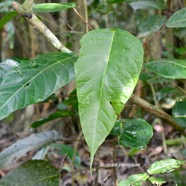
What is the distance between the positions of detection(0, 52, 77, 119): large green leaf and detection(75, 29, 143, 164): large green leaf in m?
0.13

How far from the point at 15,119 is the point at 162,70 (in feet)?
7.39

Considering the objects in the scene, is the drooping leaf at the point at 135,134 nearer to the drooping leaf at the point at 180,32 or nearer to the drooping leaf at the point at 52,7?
the drooping leaf at the point at 52,7

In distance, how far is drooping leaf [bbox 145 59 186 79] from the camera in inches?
33.9

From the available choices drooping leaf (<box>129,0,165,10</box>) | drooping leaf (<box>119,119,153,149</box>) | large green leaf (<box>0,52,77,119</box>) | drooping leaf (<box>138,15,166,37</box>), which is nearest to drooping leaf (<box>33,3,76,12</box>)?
large green leaf (<box>0,52,77,119</box>)

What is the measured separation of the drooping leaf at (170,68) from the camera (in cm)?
86

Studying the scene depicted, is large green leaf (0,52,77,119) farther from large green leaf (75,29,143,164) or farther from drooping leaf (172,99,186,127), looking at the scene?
drooping leaf (172,99,186,127)

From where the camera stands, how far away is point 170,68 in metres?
0.89

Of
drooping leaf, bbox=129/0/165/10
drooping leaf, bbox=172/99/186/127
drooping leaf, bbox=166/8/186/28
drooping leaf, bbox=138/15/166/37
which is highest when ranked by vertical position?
drooping leaf, bbox=166/8/186/28

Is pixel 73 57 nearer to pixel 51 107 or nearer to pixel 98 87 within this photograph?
pixel 98 87

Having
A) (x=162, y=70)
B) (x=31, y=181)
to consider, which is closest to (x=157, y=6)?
(x=162, y=70)

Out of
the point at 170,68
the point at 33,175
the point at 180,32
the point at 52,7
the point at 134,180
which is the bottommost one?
the point at 33,175

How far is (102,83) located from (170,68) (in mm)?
271

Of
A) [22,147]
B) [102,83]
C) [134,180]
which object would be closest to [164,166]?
[134,180]

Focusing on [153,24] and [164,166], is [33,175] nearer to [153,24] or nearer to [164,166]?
[164,166]
